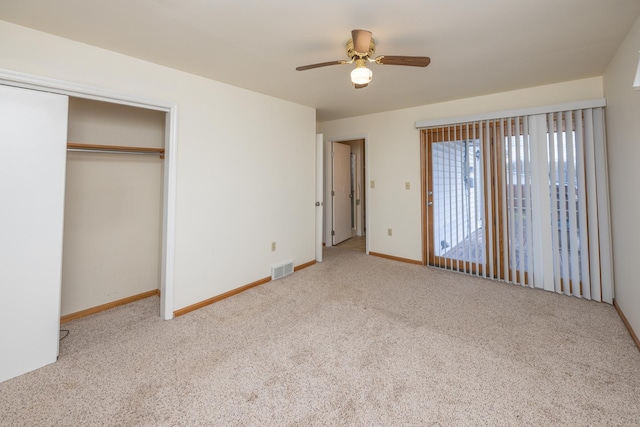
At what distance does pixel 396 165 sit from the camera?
13.8 feet

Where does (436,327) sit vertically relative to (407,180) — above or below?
below

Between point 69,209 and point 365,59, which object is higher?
point 365,59

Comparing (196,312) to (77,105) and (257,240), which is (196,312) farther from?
(77,105)

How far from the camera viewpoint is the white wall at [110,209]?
250 cm

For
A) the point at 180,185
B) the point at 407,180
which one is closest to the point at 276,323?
the point at 180,185

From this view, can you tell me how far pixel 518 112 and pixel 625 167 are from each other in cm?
121

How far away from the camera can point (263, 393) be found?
1.58m

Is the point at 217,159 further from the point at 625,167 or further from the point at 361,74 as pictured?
the point at 625,167

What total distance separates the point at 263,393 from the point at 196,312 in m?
1.36

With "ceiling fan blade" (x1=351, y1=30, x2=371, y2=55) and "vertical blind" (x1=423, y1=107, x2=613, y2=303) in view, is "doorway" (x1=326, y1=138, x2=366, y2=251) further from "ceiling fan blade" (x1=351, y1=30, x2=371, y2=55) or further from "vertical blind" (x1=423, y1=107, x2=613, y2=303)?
"ceiling fan blade" (x1=351, y1=30, x2=371, y2=55)

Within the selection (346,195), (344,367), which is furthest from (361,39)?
(346,195)

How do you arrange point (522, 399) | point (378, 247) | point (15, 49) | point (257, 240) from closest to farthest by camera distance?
1. point (522, 399)
2. point (15, 49)
3. point (257, 240)
4. point (378, 247)

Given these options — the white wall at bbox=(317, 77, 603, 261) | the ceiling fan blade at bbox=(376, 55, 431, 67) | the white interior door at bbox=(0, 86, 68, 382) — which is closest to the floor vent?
the white wall at bbox=(317, 77, 603, 261)

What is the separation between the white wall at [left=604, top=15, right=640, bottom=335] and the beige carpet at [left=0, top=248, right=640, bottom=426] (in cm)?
34
